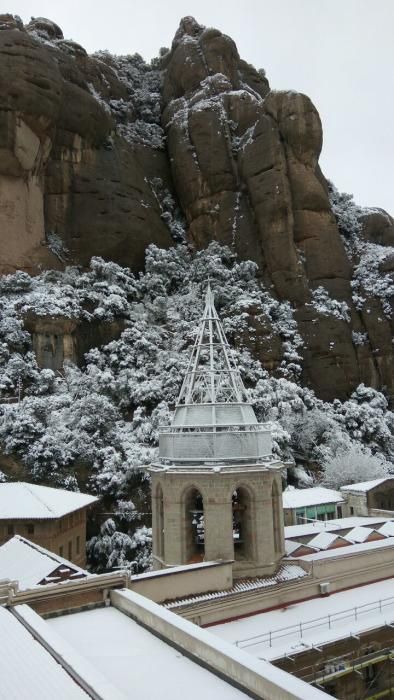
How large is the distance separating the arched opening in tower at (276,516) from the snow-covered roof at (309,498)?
10893 millimetres

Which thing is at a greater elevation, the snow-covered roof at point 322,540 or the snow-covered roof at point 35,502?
the snow-covered roof at point 35,502

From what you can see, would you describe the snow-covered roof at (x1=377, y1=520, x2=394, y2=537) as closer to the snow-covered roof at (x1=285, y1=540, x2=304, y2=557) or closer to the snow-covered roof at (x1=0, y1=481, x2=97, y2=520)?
Answer: the snow-covered roof at (x1=285, y1=540, x2=304, y2=557)

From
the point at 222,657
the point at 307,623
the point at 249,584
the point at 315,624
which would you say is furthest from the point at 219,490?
the point at 222,657

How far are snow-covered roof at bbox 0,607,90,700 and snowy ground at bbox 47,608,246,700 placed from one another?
952 mm

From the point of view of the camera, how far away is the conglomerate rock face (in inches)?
1813

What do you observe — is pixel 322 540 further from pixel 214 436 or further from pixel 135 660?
pixel 135 660

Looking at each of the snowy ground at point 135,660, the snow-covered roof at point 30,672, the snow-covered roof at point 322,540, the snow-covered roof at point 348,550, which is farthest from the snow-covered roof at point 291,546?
the snow-covered roof at point 30,672

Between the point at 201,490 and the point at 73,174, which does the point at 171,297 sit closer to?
the point at 73,174

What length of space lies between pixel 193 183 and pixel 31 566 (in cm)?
4799

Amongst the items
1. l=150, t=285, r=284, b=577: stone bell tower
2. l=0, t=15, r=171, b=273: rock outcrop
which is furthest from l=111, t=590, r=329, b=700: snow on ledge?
l=0, t=15, r=171, b=273: rock outcrop

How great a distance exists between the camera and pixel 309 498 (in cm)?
2619

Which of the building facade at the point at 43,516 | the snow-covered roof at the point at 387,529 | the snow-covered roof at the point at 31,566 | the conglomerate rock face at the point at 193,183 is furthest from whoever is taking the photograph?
the conglomerate rock face at the point at 193,183

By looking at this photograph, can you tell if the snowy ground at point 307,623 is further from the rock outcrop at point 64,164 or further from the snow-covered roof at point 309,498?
the rock outcrop at point 64,164

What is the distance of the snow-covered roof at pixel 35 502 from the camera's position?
23578mm
